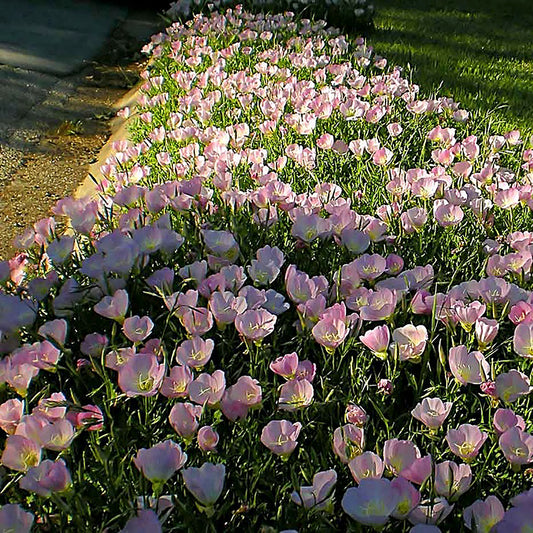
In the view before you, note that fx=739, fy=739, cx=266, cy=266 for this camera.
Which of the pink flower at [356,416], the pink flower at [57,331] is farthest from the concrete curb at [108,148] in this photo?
the pink flower at [356,416]

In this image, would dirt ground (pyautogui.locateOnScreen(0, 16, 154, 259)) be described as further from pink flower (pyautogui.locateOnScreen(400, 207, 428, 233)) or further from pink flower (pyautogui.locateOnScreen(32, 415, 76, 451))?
pink flower (pyautogui.locateOnScreen(32, 415, 76, 451))

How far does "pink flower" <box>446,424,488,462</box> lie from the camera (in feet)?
4.12

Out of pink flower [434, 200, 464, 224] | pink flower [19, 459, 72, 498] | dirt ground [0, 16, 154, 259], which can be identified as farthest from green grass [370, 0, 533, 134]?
pink flower [19, 459, 72, 498]

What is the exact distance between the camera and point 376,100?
10.6ft

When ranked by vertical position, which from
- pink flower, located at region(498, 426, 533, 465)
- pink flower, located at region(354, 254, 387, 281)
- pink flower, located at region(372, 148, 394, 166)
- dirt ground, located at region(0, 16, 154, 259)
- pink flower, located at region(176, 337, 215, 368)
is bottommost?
dirt ground, located at region(0, 16, 154, 259)

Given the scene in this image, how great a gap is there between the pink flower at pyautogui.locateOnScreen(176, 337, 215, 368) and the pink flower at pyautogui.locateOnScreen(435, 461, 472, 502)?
49cm

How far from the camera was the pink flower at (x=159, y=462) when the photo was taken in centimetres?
116

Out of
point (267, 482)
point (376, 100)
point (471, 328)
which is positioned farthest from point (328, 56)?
point (267, 482)

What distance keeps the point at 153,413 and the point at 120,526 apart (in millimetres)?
317

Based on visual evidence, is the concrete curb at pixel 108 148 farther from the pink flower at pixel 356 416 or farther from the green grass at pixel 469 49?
the pink flower at pixel 356 416

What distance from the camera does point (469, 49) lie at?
18.3 ft

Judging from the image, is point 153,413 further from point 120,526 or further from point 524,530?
point 524,530

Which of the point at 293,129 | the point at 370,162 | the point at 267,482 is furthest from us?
the point at 293,129

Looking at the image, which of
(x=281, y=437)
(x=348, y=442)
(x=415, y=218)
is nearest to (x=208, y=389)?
(x=281, y=437)
